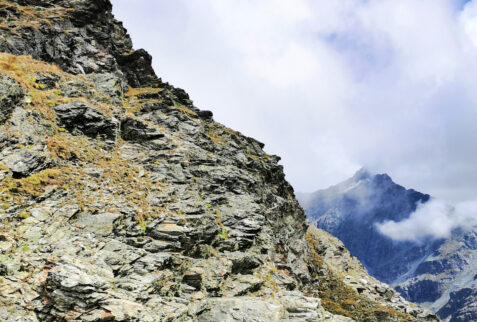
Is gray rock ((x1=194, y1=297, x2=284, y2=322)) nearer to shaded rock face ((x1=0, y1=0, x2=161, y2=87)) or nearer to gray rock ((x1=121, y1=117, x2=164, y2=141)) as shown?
gray rock ((x1=121, y1=117, x2=164, y2=141))

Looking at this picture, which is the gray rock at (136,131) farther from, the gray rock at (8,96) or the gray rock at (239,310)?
the gray rock at (239,310)

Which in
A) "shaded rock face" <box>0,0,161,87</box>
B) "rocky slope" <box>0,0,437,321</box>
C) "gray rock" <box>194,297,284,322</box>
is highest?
"shaded rock face" <box>0,0,161,87</box>

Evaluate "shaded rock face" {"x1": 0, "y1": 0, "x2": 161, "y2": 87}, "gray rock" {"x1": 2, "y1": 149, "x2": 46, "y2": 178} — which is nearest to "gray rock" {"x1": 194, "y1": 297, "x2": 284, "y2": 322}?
"gray rock" {"x1": 2, "y1": 149, "x2": 46, "y2": 178}

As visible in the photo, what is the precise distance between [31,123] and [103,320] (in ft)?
54.6

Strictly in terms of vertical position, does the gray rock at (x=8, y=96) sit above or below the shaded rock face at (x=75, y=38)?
below

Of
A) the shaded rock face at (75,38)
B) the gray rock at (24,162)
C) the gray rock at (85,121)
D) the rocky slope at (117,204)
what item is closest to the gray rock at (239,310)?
the rocky slope at (117,204)

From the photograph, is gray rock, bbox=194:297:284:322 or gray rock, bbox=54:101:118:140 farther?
gray rock, bbox=54:101:118:140

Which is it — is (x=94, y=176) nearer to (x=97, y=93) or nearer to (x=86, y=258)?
(x=86, y=258)

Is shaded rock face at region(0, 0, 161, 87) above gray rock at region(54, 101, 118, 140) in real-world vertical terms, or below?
above

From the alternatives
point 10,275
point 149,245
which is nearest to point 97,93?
point 149,245

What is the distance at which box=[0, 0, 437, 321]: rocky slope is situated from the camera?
1344cm

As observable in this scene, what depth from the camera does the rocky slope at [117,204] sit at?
44.1 feet

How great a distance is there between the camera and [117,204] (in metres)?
19.5

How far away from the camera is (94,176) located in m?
20.8
